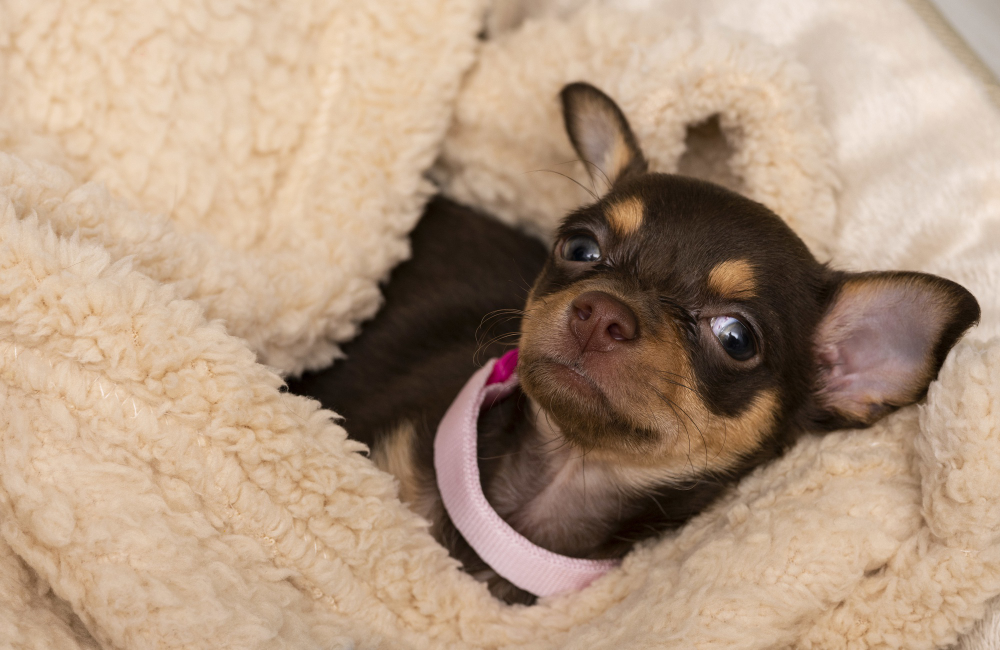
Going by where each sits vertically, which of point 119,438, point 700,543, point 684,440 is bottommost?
point 119,438

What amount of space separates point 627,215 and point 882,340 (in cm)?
72

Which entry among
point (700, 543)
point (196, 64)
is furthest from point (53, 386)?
point (700, 543)

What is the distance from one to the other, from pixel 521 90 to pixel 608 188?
527 mm

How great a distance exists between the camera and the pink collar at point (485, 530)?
2.19 metres

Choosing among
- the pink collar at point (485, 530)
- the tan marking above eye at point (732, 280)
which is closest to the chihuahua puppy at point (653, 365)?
the tan marking above eye at point (732, 280)

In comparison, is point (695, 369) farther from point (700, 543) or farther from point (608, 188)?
point (608, 188)

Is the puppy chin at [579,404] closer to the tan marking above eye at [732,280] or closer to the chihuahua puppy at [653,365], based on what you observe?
the chihuahua puppy at [653,365]

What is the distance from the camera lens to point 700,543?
2.11 meters

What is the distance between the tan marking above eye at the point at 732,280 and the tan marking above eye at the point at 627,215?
233 millimetres

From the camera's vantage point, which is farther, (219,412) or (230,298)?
(230,298)

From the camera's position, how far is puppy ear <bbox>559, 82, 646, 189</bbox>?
2.48m

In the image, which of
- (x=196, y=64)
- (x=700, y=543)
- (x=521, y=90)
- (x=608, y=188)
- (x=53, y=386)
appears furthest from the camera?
(x=521, y=90)

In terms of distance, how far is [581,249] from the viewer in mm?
2195

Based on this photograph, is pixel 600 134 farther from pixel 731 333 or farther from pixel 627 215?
pixel 731 333
